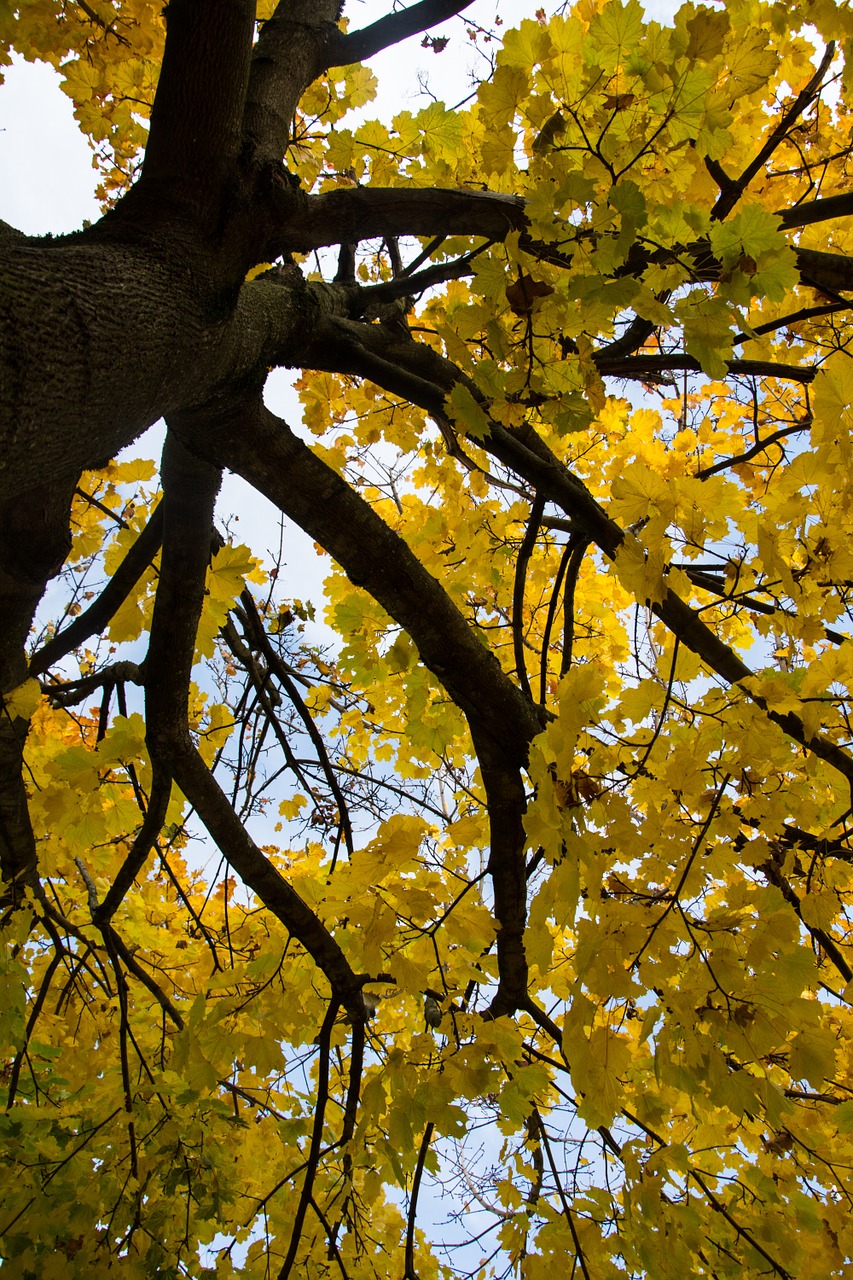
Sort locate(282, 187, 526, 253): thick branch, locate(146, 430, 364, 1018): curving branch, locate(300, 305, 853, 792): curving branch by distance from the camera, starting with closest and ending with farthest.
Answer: locate(282, 187, 526, 253): thick branch < locate(300, 305, 853, 792): curving branch < locate(146, 430, 364, 1018): curving branch

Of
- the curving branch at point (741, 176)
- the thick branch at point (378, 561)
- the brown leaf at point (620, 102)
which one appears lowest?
the thick branch at point (378, 561)

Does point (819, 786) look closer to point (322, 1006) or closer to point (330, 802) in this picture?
point (322, 1006)

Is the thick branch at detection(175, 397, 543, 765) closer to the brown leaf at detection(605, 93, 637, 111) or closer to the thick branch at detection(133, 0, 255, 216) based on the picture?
the thick branch at detection(133, 0, 255, 216)

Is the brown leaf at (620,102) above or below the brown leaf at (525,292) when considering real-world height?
above

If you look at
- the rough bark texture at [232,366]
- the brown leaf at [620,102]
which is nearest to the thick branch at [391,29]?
the rough bark texture at [232,366]

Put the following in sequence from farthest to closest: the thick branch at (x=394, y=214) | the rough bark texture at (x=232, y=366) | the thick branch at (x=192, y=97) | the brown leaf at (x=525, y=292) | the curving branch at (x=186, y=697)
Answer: the curving branch at (x=186, y=697)
the thick branch at (x=394, y=214)
the thick branch at (x=192, y=97)
the brown leaf at (x=525, y=292)
the rough bark texture at (x=232, y=366)

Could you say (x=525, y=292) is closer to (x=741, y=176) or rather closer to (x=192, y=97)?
(x=192, y=97)

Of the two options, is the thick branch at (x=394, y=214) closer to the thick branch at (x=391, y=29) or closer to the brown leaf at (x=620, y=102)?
the brown leaf at (x=620, y=102)

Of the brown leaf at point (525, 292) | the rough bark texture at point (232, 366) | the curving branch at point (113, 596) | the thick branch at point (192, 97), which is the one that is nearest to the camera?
the rough bark texture at point (232, 366)

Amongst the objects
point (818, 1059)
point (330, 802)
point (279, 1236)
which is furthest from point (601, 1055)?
point (330, 802)

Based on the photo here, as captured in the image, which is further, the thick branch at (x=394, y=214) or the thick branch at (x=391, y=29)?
the thick branch at (x=391, y=29)

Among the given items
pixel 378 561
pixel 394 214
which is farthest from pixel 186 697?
pixel 394 214

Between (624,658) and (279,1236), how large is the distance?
3.11 metres

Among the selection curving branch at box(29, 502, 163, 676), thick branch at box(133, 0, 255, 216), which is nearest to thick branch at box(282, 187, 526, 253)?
thick branch at box(133, 0, 255, 216)
